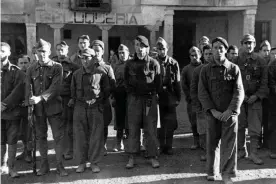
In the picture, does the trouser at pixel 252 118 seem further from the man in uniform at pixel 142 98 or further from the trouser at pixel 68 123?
the trouser at pixel 68 123

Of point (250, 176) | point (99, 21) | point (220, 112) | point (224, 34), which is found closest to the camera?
point (220, 112)

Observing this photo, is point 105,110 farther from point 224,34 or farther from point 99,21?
point 224,34

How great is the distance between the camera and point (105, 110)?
22.1 feet

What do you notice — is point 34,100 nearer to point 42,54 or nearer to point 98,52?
point 42,54

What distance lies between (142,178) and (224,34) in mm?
13644

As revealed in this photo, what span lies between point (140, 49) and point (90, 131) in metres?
1.64

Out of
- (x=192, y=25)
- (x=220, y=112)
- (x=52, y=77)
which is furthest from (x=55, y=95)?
(x=192, y=25)

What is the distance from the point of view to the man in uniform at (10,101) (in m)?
5.80

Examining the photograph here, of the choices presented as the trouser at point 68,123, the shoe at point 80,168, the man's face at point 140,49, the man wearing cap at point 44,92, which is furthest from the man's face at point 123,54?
the shoe at point 80,168

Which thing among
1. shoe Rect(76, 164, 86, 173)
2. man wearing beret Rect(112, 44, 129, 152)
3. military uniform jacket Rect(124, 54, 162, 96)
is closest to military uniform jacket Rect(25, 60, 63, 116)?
shoe Rect(76, 164, 86, 173)

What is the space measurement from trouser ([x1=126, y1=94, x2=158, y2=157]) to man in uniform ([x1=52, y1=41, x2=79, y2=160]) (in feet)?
3.95

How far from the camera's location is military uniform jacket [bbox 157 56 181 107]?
6840mm

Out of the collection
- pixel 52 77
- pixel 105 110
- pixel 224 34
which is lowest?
pixel 105 110

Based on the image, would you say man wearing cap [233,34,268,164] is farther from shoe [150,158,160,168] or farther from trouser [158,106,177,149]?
shoe [150,158,160,168]
